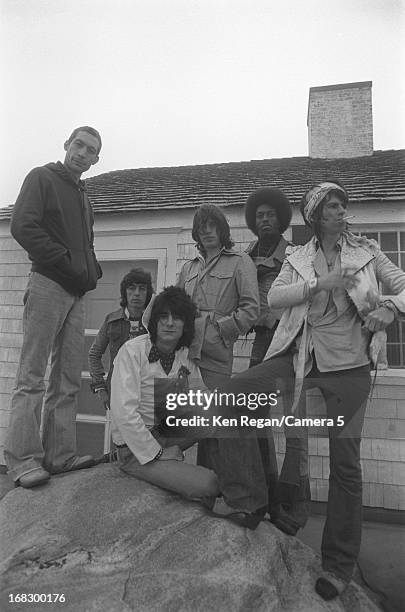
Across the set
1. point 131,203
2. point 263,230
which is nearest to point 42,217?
point 131,203

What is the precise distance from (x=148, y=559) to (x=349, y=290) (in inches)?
56.7

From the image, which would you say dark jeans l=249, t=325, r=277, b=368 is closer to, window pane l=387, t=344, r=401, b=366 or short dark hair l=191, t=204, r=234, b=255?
short dark hair l=191, t=204, r=234, b=255

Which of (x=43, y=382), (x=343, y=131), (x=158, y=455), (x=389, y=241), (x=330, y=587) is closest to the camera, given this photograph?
(x=330, y=587)

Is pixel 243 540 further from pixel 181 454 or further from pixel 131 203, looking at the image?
pixel 131 203

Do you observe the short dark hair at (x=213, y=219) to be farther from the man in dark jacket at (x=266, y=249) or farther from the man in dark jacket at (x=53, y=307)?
the man in dark jacket at (x=53, y=307)

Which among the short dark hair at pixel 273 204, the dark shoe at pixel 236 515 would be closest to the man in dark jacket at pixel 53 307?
the dark shoe at pixel 236 515

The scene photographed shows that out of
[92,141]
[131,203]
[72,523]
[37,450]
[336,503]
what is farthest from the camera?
[131,203]

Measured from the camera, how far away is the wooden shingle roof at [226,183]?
121 inches

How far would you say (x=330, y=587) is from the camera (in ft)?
5.70

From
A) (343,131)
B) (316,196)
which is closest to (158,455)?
(316,196)

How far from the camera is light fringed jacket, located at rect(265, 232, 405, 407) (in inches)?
71.5

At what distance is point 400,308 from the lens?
176cm

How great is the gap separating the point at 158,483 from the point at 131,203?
2005mm

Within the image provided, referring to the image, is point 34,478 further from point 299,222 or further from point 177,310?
point 299,222
